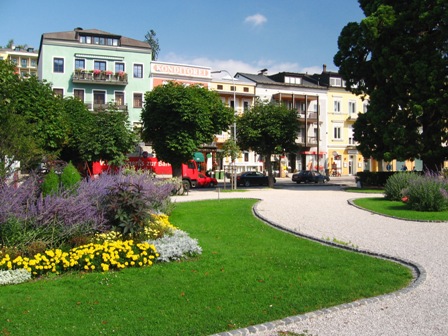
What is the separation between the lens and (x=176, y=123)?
27812 millimetres

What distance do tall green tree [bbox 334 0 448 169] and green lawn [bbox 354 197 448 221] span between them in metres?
8.69

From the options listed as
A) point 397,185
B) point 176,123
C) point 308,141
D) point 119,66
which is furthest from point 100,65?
point 397,185

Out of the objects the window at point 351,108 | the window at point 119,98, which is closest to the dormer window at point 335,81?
the window at point 351,108

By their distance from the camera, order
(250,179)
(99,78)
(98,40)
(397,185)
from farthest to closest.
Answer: (98,40), (99,78), (250,179), (397,185)

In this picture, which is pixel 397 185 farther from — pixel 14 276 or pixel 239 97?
pixel 239 97

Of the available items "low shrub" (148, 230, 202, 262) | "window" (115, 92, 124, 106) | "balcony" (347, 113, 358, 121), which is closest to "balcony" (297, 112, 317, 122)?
"balcony" (347, 113, 358, 121)

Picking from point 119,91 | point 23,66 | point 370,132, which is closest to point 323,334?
point 370,132

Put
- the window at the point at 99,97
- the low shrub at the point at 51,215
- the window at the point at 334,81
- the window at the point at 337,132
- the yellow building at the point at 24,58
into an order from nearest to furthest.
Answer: the low shrub at the point at 51,215
the window at the point at 99,97
the window at the point at 337,132
the window at the point at 334,81
the yellow building at the point at 24,58

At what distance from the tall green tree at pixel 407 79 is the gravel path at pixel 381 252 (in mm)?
11424

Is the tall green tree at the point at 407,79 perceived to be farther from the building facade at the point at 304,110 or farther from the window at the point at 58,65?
the window at the point at 58,65

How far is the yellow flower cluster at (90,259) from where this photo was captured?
723cm

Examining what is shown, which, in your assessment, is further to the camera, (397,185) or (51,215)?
(397,185)

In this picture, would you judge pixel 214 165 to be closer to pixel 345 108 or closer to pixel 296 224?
pixel 345 108

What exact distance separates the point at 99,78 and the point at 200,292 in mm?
43078
